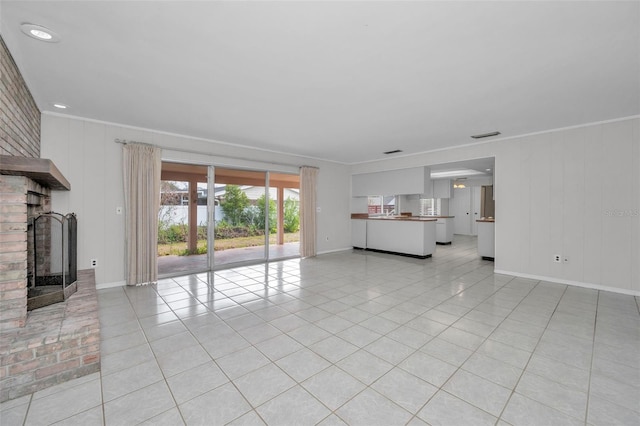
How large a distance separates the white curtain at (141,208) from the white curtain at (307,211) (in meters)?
3.13

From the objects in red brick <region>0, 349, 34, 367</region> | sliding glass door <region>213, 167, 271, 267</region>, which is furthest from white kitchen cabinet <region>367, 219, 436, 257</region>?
red brick <region>0, 349, 34, 367</region>

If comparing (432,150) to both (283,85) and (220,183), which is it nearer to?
(283,85)

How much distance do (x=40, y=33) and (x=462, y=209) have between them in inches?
494

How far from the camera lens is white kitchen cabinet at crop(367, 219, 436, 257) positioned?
6.59 meters

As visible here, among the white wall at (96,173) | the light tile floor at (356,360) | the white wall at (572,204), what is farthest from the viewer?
the white wall at (572,204)

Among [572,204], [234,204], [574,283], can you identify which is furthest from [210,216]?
[574,283]

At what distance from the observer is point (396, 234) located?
710cm

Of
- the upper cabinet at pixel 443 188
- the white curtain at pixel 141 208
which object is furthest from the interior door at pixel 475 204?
the white curtain at pixel 141 208

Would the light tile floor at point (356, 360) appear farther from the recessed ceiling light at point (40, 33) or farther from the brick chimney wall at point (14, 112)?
the recessed ceiling light at point (40, 33)

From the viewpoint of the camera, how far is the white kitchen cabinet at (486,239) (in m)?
6.24

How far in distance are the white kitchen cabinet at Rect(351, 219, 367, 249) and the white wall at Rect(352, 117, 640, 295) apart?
11.0 feet

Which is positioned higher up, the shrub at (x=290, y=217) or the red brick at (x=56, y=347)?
the shrub at (x=290, y=217)

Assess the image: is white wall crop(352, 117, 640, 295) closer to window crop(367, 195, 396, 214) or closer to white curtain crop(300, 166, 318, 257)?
white curtain crop(300, 166, 318, 257)

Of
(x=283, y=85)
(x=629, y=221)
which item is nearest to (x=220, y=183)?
(x=283, y=85)
